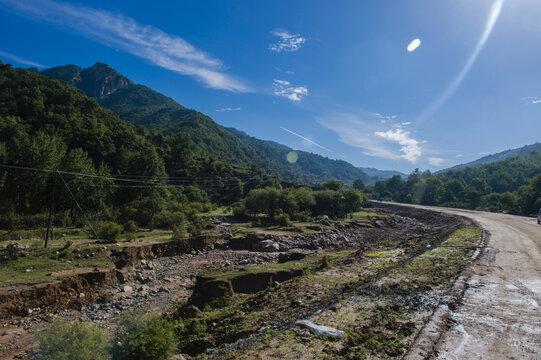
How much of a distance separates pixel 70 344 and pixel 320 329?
5.69 metres

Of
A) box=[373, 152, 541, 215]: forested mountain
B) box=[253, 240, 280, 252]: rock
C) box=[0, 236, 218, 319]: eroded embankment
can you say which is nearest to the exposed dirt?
box=[0, 236, 218, 319]: eroded embankment

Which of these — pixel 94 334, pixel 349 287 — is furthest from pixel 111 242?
pixel 349 287

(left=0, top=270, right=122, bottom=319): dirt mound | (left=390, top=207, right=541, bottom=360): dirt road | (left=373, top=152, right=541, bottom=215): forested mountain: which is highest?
(left=373, top=152, right=541, bottom=215): forested mountain

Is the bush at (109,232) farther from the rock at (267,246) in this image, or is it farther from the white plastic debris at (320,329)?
the white plastic debris at (320,329)

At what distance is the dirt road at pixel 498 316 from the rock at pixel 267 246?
16.2 meters

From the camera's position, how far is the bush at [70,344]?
4.89 metres

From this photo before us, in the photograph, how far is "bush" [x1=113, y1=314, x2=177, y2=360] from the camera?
541cm

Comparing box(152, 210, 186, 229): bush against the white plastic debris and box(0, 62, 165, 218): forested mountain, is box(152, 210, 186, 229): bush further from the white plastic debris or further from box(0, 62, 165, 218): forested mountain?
the white plastic debris

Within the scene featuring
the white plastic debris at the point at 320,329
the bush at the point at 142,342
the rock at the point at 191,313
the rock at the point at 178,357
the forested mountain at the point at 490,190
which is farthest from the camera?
the forested mountain at the point at 490,190

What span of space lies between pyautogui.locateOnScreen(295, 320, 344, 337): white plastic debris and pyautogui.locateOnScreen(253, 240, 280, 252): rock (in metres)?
17.5

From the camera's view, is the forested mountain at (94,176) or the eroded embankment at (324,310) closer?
the eroded embankment at (324,310)

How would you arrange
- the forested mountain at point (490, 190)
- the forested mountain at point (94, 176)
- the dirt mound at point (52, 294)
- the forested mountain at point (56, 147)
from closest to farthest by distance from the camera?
the dirt mound at point (52, 294)
the forested mountain at point (94, 176)
the forested mountain at point (56, 147)
the forested mountain at point (490, 190)

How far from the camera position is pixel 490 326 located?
5.41 meters

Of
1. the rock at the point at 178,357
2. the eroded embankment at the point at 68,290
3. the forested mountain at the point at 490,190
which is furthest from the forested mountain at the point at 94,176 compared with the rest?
the forested mountain at the point at 490,190
